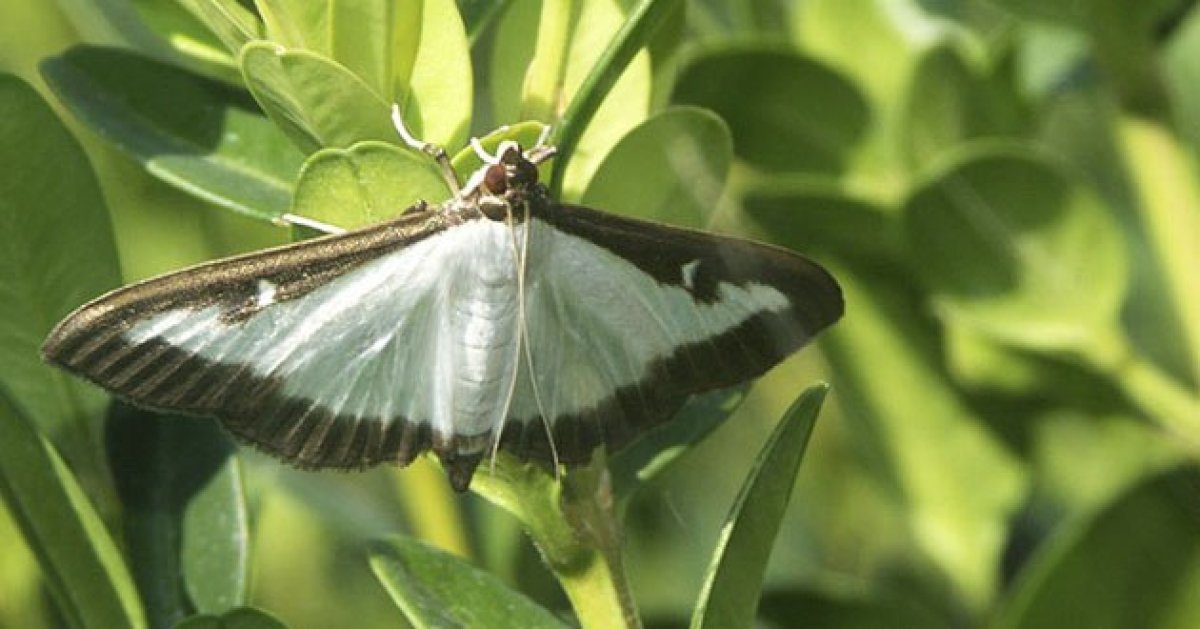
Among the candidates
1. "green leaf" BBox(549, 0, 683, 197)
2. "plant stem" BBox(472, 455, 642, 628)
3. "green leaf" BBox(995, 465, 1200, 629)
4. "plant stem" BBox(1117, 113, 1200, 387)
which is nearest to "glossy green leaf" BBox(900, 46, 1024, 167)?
"plant stem" BBox(1117, 113, 1200, 387)

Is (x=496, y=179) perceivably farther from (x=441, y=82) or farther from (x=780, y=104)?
(x=780, y=104)

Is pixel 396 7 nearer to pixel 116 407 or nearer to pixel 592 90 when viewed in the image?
pixel 592 90

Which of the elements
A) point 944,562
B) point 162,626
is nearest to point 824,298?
point 162,626

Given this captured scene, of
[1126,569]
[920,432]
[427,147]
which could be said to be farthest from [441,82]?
[920,432]

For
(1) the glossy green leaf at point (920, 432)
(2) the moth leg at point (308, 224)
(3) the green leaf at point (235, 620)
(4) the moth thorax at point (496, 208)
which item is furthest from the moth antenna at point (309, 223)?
(1) the glossy green leaf at point (920, 432)

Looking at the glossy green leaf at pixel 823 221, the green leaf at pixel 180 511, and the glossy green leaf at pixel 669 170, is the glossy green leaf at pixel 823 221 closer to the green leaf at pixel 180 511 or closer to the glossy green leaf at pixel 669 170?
the glossy green leaf at pixel 669 170

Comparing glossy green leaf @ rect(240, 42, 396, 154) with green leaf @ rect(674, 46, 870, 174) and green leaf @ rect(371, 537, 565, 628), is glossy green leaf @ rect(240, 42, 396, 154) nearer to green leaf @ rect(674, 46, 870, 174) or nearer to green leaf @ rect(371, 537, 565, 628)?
green leaf @ rect(371, 537, 565, 628)

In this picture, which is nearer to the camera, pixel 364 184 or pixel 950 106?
pixel 364 184
